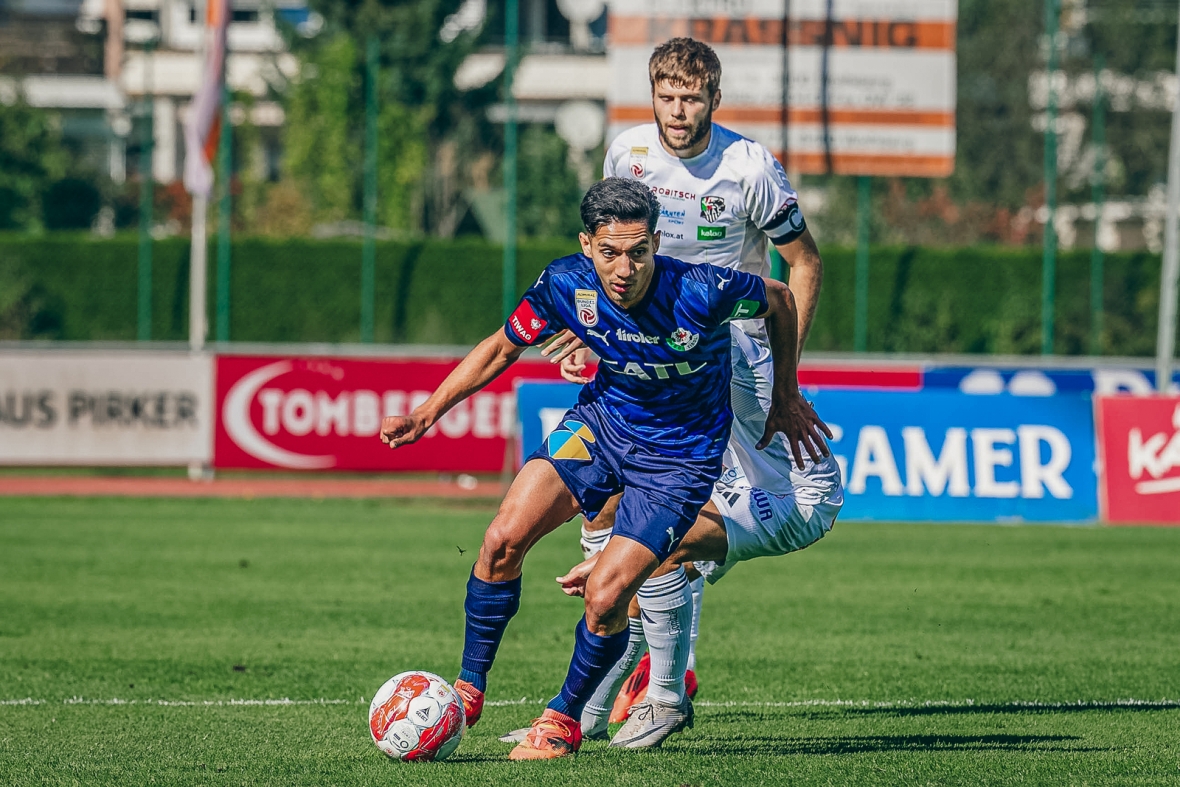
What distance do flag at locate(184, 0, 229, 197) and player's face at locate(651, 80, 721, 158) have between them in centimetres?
1621

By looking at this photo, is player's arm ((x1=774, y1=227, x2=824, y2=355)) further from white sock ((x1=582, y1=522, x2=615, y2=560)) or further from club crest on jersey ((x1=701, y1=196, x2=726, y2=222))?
white sock ((x1=582, y1=522, x2=615, y2=560))

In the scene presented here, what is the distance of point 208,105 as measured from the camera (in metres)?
22.4

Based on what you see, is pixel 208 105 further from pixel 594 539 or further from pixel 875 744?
pixel 875 744

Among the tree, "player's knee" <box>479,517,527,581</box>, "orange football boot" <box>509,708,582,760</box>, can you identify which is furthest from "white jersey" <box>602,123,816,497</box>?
the tree

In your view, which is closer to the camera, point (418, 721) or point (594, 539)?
point (418, 721)

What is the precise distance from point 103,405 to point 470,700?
13.1 m

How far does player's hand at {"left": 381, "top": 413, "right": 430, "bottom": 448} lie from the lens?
602cm

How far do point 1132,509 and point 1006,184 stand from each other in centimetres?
2993

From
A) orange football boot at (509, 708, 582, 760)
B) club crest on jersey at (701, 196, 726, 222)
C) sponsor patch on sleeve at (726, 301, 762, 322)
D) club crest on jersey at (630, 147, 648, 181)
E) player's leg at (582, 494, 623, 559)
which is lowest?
orange football boot at (509, 708, 582, 760)

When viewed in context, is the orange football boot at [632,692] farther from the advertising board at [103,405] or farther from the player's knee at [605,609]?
the advertising board at [103,405]

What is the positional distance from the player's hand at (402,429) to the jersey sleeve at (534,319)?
0.48m

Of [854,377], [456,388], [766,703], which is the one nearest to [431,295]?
[854,377]

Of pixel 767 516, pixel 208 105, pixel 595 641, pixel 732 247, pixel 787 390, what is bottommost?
pixel 595 641

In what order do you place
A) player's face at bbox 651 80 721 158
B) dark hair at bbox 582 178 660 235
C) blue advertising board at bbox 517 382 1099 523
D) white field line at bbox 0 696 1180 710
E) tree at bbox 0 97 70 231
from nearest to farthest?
dark hair at bbox 582 178 660 235
player's face at bbox 651 80 721 158
white field line at bbox 0 696 1180 710
blue advertising board at bbox 517 382 1099 523
tree at bbox 0 97 70 231
